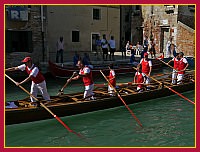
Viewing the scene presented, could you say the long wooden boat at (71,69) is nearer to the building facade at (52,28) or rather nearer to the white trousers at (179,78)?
the building facade at (52,28)

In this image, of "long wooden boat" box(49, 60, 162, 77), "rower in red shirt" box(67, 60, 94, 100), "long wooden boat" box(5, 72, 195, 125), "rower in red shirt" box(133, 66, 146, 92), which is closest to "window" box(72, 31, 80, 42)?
"long wooden boat" box(49, 60, 162, 77)

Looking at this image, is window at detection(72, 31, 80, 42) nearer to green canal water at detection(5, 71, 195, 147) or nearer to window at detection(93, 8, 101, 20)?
window at detection(93, 8, 101, 20)

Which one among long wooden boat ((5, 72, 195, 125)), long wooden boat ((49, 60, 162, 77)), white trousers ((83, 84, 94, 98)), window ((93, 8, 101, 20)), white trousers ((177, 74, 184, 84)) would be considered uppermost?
window ((93, 8, 101, 20))

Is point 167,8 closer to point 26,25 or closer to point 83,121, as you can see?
point 26,25

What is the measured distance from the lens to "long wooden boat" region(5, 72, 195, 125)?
7.01 m

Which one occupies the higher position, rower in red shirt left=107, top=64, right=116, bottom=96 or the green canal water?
rower in red shirt left=107, top=64, right=116, bottom=96

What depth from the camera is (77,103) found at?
7.95 m

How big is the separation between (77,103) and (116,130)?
1.34 m

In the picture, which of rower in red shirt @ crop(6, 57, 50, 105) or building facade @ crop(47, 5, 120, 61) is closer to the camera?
rower in red shirt @ crop(6, 57, 50, 105)

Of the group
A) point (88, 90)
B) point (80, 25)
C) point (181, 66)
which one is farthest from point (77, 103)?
point (80, 25)

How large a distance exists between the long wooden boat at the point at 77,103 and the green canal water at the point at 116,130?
167 millimetres

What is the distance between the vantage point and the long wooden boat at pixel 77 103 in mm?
7012

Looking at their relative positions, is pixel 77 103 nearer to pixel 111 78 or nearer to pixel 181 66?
pixel 111 78

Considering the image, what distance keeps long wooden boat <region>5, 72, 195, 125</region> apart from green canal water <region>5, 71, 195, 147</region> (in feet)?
0.55
